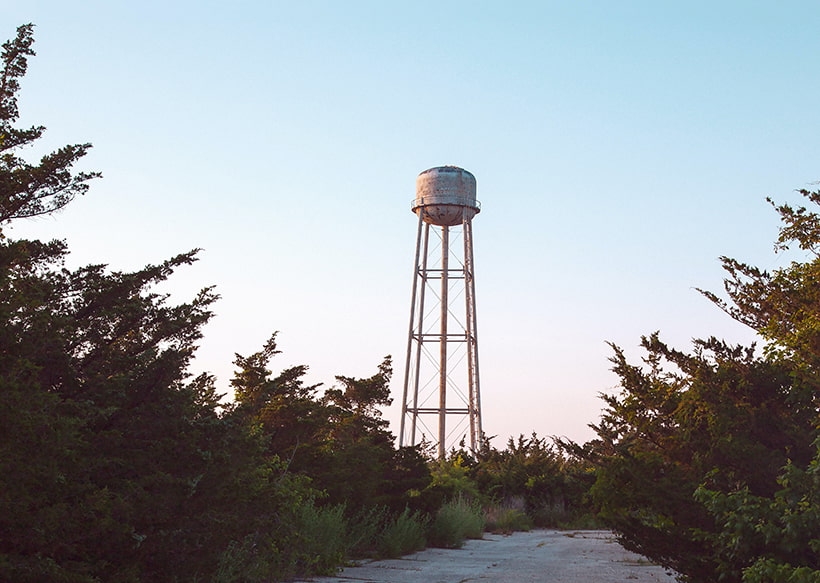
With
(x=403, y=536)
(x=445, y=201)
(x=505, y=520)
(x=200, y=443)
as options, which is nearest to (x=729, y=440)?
(x=200, y=443)

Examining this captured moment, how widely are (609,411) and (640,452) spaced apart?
0.79 metres

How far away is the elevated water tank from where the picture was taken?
37.6 meters

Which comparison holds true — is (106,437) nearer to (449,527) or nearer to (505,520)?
(449,527)

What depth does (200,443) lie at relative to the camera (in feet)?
25.8

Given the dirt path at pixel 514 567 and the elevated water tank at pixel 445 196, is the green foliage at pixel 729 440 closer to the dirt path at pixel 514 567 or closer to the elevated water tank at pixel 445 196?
the dirt path at pixel 514 567

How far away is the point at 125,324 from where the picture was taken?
8.27 m

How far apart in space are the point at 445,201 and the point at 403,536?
21669 millimetres

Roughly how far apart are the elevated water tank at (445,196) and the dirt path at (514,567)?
59.5 ft

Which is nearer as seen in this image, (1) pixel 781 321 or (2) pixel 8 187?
(2) pixel 8 187

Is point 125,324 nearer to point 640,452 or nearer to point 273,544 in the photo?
point 273,544

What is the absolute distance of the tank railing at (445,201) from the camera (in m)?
37.5

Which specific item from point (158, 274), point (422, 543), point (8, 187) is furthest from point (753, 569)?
point (422, 543)

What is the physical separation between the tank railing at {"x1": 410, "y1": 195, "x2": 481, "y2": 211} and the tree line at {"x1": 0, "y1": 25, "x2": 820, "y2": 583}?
26640 mm

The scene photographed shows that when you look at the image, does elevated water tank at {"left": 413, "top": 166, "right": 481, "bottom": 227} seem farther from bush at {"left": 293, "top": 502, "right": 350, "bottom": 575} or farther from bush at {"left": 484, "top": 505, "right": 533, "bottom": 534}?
bush at {"left": 293, "top": 502, "right": 350, "bottom": 575}
